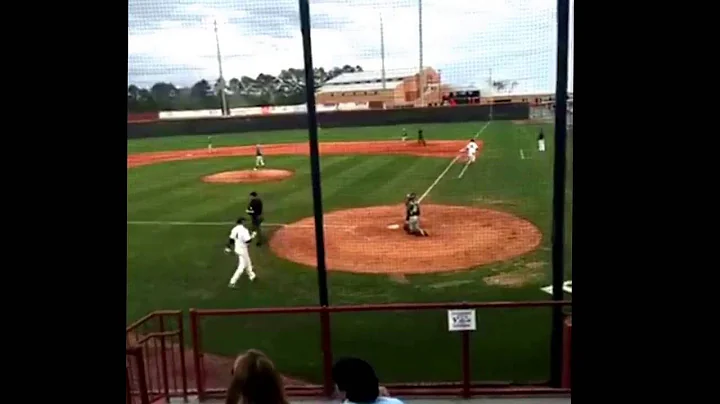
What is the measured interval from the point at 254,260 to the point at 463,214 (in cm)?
352

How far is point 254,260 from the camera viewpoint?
1088cm

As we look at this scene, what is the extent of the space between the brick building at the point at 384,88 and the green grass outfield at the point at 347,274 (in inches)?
98.3

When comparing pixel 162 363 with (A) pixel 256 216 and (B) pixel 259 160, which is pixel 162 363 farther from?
(B) pixel 259 160

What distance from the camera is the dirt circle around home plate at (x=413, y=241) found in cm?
1025

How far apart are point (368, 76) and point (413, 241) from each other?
8.44 feet

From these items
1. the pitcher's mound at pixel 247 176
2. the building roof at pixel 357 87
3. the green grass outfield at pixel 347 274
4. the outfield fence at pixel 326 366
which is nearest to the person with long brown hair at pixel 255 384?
the outfield fence at pixel 326 366

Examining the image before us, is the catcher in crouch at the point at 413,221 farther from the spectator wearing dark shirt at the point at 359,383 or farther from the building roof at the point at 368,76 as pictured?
the spectator wearing dark shirt at the point at 359,383

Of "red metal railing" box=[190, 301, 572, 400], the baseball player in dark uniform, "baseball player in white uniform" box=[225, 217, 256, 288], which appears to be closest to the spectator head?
"red metal railing" box=[190, 301, 572, 400]

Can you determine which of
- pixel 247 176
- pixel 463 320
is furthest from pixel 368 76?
pixel 247 176

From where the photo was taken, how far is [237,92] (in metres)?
11.6

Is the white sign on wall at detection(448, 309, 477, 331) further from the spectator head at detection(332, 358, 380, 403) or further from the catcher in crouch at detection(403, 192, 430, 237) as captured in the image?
the catcher in crouch at detection(403, 192, 430, 237)

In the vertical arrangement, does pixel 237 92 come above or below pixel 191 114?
above

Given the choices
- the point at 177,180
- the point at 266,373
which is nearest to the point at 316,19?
the point at 266,373
